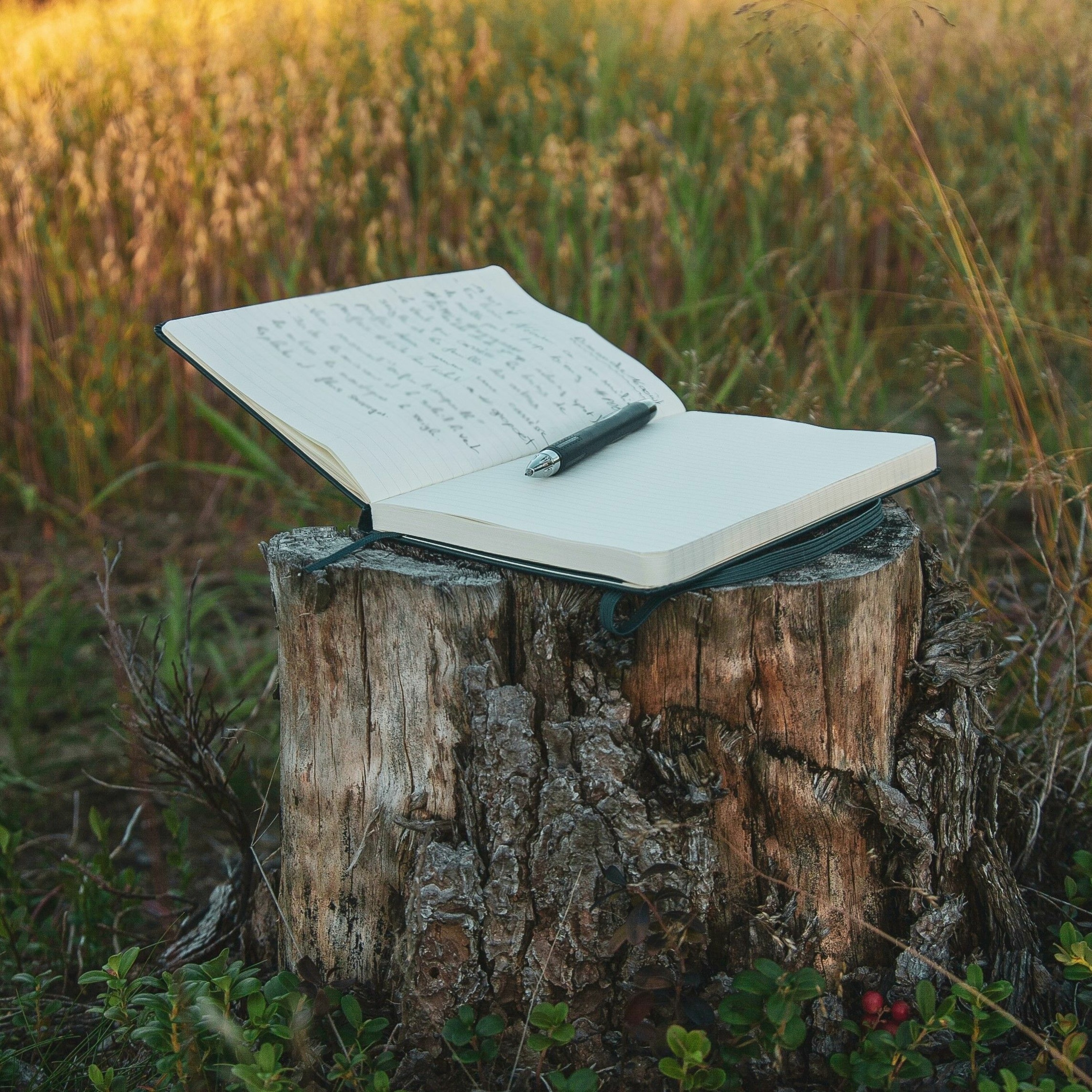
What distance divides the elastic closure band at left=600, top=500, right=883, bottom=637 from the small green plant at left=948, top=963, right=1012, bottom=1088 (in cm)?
46

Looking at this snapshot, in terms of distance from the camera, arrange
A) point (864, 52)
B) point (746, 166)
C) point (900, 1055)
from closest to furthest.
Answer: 1. point (900, 1055)
2. point (746, 166)
3. point (864, 52)

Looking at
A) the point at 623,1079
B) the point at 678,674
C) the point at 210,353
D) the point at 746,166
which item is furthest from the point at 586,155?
the point at 623,1079

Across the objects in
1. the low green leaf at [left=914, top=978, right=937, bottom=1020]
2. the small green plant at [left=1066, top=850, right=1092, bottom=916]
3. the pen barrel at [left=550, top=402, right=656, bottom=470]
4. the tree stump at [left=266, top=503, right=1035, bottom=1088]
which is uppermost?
the pen barrel at [left=550, top=402, right=656, bottom=470]

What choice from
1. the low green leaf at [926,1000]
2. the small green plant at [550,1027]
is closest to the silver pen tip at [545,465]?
the small green plant at [550,1027]

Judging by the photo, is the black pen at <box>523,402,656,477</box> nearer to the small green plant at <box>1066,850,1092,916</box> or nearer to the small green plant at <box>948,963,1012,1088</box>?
the small green plant at <box>948,963,1012,1088</box>

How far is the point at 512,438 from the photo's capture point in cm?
146

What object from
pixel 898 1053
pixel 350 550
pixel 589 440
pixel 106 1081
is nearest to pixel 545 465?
pixel 589 440

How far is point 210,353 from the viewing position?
1.39 meters

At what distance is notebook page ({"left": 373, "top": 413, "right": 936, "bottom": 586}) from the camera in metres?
1.14

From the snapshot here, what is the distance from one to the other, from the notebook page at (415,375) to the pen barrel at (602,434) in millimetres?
56

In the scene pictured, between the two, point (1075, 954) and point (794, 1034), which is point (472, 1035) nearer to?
point (794, 1034)

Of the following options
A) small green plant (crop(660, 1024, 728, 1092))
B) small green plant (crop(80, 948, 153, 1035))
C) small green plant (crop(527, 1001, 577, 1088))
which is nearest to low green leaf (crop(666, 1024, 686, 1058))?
small green plant (crop(660, 1024, 728, 1092))

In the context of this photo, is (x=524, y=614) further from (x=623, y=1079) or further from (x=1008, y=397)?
(x=1008, y=397)

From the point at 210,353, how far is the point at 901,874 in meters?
1.02
